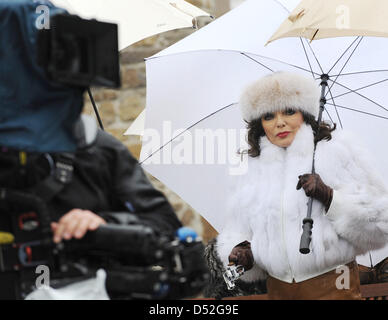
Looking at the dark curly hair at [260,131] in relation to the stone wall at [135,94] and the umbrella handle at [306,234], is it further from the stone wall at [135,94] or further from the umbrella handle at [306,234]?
the stone wall at [135,94]

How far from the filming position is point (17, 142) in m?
2.08

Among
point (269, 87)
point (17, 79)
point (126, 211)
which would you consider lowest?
point (126, 211)

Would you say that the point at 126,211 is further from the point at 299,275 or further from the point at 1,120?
the point at 299,275

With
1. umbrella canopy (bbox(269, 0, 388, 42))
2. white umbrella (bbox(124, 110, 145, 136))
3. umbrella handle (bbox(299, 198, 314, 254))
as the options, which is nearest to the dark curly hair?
umbrella handle (bbox(299, 198, 314, 254))

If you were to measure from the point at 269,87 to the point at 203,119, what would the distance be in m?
Answer: 0.50

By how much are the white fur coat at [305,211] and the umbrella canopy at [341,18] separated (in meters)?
0.63

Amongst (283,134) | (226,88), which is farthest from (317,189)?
(226,88)

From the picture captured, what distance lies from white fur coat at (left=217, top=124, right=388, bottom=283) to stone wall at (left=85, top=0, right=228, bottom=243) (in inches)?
88.0

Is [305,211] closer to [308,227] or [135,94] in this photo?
[308,227]

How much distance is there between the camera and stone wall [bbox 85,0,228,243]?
6.16 metres

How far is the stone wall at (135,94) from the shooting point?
20.2 feet

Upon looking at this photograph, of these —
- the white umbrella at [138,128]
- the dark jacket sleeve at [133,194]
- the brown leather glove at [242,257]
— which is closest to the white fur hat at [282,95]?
the brown leather glove at [242,257]

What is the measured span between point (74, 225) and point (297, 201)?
5.93 ft

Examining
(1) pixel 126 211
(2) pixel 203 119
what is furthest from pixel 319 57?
(1) pixel 126 211
